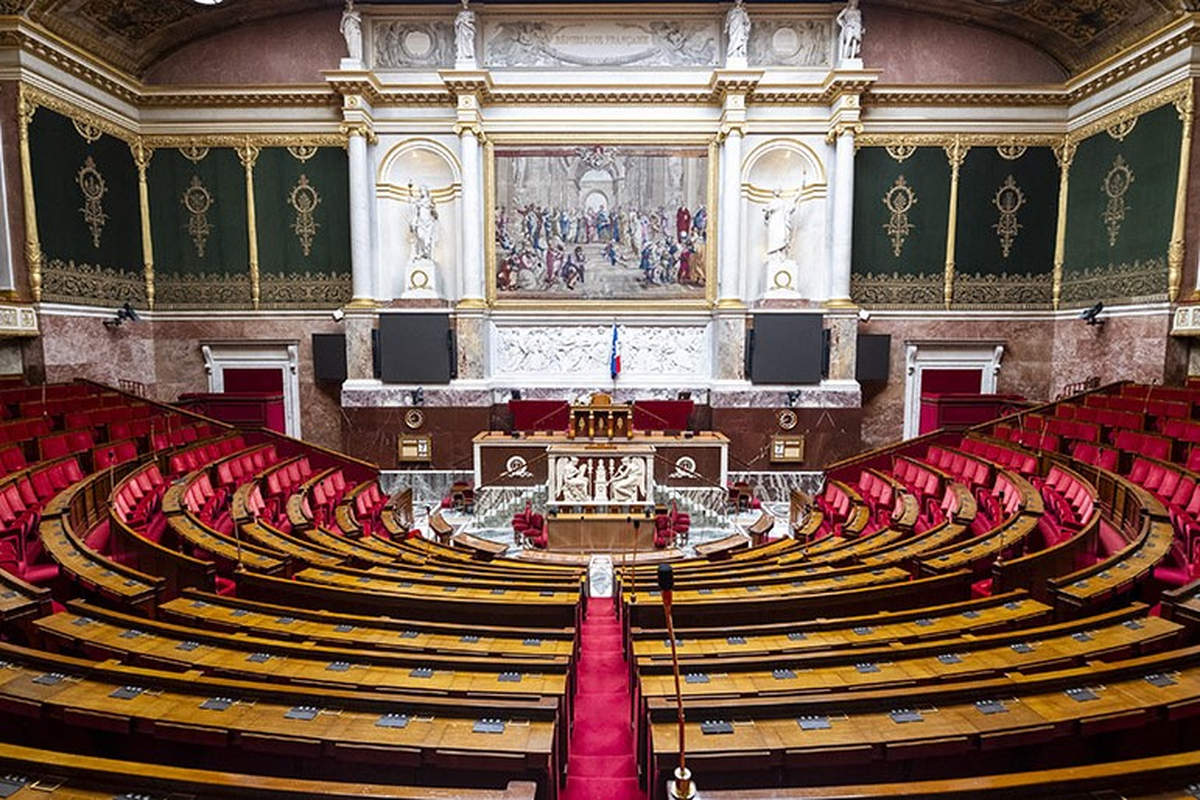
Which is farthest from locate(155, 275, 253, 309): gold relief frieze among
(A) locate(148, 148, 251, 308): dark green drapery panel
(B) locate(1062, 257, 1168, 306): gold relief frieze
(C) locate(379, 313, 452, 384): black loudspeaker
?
(B) locate(1062, 257, 1168, 306): gold relief frieze

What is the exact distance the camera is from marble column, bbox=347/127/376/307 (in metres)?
13.6

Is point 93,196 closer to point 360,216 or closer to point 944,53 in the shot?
point 360,216

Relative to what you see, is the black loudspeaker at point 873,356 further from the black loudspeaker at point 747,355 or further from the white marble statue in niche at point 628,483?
the white marble statue in niche at point 628,483

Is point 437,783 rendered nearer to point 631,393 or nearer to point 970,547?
point 970,547

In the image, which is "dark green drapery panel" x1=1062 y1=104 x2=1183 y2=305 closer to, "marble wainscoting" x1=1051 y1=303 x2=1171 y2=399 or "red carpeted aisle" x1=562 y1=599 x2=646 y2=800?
"marble wainscoting" x1=1051 y1=303 x2=1171 y2=399

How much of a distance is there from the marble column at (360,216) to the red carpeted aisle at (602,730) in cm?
1054

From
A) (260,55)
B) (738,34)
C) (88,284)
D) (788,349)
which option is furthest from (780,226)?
(88,284)

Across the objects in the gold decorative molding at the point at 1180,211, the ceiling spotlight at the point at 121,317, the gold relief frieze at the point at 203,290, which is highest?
the gold decorative molding at the point at 1180,211

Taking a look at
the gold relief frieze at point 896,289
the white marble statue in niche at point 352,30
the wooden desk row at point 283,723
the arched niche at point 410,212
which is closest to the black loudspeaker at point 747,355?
the gold relief frieze at point 896,289

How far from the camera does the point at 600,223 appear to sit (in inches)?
557

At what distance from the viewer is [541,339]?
46.8 ft

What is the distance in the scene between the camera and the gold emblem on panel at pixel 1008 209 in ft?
45.6

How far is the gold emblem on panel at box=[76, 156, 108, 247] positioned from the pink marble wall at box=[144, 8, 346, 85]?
108 inches

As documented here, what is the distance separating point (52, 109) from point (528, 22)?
30.0 ft
